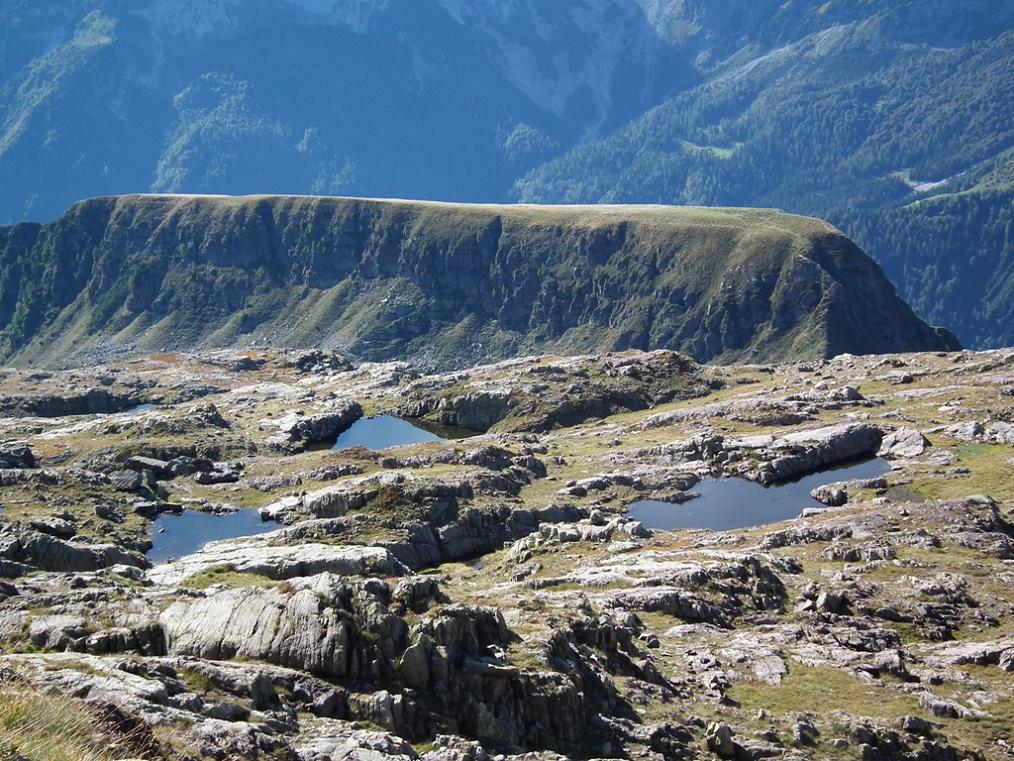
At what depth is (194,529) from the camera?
432 ft

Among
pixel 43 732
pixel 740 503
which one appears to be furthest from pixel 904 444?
pixel 43 732

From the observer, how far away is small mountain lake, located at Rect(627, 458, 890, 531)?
12744 centimetres

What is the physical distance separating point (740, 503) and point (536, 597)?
6062 cm

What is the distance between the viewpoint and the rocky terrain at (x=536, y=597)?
161 feet

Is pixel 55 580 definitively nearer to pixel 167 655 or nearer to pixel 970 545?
pixel 167 655

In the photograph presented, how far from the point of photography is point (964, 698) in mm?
65750

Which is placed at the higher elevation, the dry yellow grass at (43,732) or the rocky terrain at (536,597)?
the dry yellow grass at (43,732)

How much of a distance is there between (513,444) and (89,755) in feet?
486

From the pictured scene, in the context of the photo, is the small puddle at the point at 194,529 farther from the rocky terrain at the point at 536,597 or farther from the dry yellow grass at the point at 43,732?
the dry yellow grass at the point at 43,732

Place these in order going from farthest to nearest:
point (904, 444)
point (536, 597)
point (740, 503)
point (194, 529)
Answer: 1. point (904, 444)
2. point (740, 503)
3. point (194, 529)
4. point (536, 597)

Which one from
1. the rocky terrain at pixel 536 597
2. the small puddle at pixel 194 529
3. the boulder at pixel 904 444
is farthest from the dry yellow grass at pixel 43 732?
the boulder at pixel 904 444

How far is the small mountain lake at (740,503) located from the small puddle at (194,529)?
1802 inches

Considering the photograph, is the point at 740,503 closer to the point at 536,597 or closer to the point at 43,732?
the point at 536,597

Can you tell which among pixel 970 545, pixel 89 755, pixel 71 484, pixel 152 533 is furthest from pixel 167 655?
pixel 71 484
